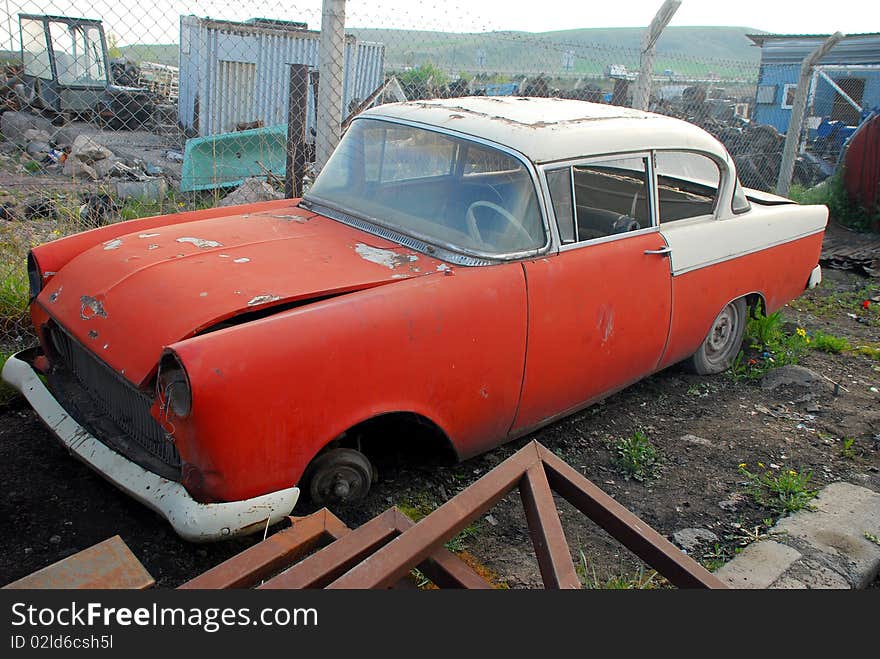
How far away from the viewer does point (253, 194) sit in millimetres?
6340

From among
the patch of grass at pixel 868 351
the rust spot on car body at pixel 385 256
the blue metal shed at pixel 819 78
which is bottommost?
the patch of grass at pixel 868 351

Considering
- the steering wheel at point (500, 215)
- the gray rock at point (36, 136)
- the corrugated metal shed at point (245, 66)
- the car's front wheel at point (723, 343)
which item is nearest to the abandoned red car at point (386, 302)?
the steering wheel at point (500, 215)

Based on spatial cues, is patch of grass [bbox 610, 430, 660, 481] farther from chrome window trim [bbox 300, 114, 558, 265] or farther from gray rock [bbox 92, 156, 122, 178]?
gray rock [bbox 92, 156, 122, 178]

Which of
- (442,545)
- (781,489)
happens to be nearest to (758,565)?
(781,489)

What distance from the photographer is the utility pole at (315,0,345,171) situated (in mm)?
4359

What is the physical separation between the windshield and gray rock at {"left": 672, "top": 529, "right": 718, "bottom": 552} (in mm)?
1285

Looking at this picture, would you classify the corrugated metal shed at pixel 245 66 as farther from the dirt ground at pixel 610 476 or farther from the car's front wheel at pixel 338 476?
the car's front wheel at pixel 338 476

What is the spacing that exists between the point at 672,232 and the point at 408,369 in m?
1.74

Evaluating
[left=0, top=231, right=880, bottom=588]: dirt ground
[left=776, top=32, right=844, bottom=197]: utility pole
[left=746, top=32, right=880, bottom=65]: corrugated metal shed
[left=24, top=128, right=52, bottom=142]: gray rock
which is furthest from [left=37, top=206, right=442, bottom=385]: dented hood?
[left=746, top=32, right=880, bottom=65]: corrugated metal shed

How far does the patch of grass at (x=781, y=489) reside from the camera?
10.3ft

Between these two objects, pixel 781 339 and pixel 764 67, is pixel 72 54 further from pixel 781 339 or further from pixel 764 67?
pixel 764 67

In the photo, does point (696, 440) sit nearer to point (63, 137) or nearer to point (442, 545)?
point (442, 545)

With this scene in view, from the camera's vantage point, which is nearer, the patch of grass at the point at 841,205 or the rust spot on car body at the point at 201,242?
the rust spot on car body at the point at 201,242

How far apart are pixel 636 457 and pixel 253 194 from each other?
13.9 ft
